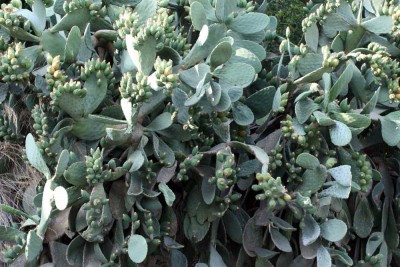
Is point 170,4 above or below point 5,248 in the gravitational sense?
above

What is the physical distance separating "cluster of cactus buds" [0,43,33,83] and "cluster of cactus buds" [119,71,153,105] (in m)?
0.42

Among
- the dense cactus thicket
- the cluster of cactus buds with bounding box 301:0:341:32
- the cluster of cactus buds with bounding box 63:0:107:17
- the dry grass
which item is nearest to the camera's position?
the dense cactus thicket

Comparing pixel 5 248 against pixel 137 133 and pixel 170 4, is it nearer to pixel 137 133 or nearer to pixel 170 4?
pixel 137 133

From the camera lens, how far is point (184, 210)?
242cm

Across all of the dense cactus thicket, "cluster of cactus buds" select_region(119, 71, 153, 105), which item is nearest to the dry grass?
the dense cactus thicket

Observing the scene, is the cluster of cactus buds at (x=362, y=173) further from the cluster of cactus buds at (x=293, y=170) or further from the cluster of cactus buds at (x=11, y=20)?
the cluster of cactus buds at (x=11, y=20)

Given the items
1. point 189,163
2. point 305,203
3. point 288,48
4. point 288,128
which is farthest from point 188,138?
point 288,48

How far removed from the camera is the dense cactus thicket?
210cm

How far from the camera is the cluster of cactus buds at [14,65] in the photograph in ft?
7.10

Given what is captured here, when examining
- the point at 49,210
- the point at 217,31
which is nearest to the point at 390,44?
the point at 217,31

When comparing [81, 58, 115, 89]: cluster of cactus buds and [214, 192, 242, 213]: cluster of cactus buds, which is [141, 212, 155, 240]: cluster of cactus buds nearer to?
[214, 192, 242, 213]: cluster of cactus buds

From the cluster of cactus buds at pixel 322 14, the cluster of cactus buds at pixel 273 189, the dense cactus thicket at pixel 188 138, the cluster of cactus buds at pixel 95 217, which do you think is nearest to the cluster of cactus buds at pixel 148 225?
the dense cactus thicket at pixel 188 138

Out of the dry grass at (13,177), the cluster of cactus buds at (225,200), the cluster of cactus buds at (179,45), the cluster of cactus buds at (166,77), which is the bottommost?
the dry grass at (13,177)

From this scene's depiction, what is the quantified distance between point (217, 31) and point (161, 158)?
1.72 feet
